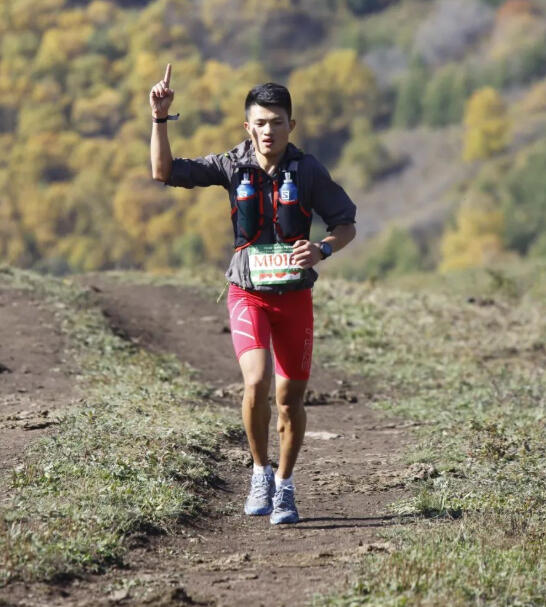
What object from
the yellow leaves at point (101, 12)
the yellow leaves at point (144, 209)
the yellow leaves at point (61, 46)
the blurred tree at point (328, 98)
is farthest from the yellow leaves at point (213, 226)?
the yellow leaves at point (101, 12)

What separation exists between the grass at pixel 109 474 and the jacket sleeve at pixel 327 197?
5.40ft

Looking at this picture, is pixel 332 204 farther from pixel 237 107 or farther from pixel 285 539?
pixel 237 107

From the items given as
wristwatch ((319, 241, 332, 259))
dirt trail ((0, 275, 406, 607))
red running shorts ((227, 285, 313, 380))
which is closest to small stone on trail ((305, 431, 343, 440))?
dirt trail ((0, 275, 406, 607))

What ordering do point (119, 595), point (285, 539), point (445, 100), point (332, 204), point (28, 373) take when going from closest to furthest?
point (119, 595) < point (285, 539) < point (332, 204) < point (28, 373) < point (445, 100)

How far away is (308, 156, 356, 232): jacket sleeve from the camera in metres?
5.83

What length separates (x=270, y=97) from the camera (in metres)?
5.78

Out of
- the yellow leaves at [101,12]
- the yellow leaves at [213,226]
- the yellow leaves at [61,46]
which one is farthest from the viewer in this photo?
the yellow leaves at [101,12]

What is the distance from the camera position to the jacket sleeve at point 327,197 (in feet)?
19.1

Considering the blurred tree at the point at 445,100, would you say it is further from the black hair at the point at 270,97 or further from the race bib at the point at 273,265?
the race bib at the point at 273,265

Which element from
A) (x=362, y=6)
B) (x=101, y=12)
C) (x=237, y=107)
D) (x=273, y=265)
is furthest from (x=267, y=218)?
(x=362, y=6)

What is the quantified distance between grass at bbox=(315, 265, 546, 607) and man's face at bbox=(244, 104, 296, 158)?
1.95 metres

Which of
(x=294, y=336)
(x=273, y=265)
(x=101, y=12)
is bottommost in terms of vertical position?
(x=294, y=336)

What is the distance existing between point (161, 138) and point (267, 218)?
0.66 metres

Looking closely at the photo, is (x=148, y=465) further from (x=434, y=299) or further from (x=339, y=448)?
(x=434, y=299)
